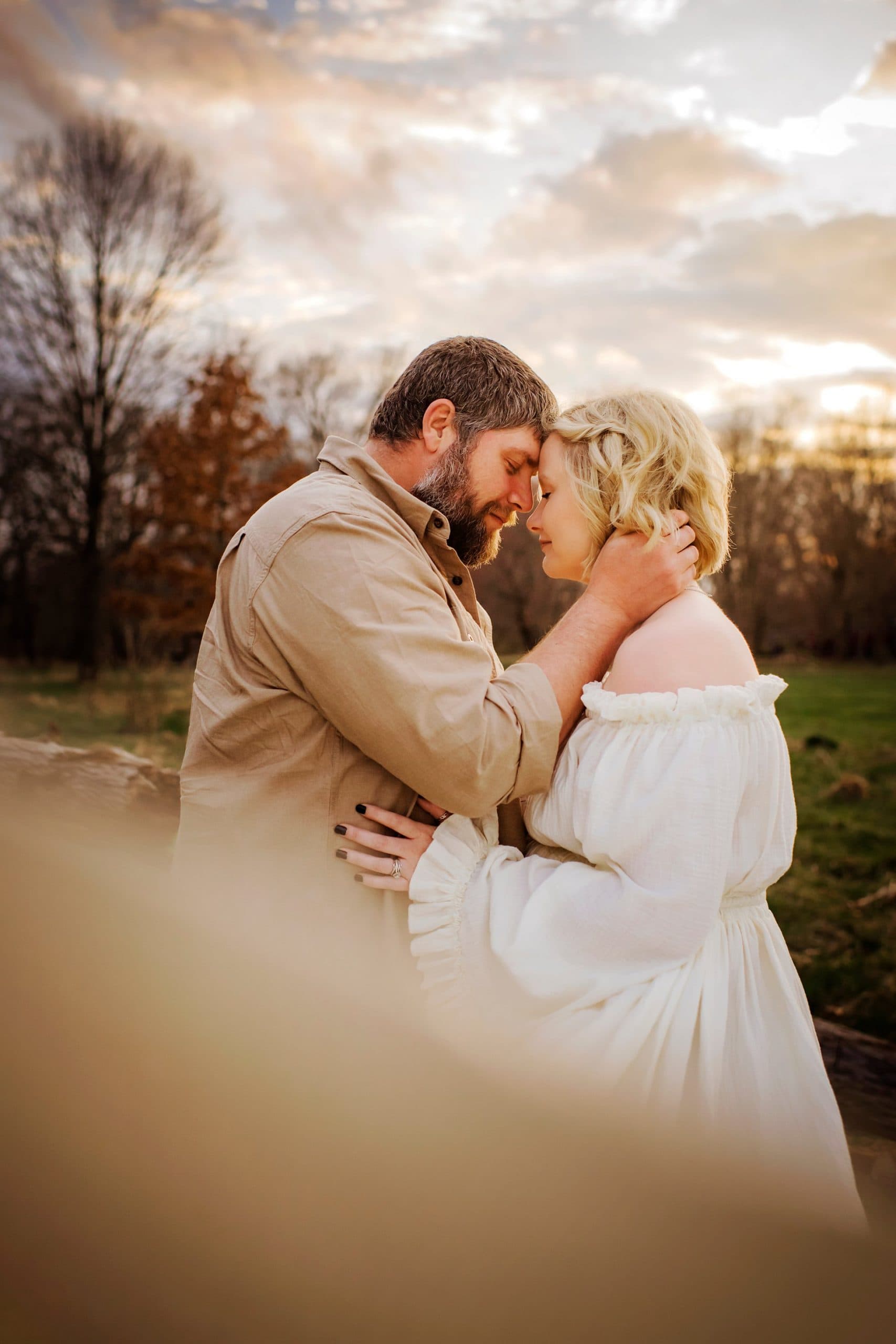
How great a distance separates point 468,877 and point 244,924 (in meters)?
1.95

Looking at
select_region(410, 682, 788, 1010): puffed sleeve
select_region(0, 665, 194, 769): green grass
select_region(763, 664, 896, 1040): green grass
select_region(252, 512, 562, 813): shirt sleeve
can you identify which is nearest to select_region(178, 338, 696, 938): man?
select_region(252, 512, 562, 813): shirt sleeve

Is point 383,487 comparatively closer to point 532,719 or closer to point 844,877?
point 532,719

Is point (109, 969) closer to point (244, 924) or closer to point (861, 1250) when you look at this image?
point (244, 924)

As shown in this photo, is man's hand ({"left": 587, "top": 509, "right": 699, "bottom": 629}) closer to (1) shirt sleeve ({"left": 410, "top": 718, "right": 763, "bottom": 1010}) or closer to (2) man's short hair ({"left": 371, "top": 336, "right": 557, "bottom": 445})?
(1) shirt sleeve ({"left": 410, "top": 718, "right": 763, "bottom": 1010})

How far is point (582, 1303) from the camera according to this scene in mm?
329

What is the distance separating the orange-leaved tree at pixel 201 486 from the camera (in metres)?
20.7

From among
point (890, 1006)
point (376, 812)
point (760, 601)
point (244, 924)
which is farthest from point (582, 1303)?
point (760, 601)

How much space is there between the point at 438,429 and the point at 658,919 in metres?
1.55

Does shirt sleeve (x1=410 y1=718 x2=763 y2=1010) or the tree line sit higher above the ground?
the tree line

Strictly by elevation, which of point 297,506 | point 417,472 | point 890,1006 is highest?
point 417,472

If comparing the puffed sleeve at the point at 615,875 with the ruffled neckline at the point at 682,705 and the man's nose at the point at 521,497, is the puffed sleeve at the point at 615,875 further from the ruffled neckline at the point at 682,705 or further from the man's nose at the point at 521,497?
the man's nose at the point at 521,497

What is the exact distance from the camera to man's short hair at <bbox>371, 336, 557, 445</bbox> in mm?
2773

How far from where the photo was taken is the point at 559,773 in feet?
7.80

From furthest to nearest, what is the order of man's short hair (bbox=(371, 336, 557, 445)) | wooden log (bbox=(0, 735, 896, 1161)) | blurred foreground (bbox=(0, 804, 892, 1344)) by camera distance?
wooden log (bbox=(0, 735, 896, 1161))
man's short hair (bbox=(371, 336, 557, 445))
blurred foreground (bbox=(0, 804, 892, 1344))
